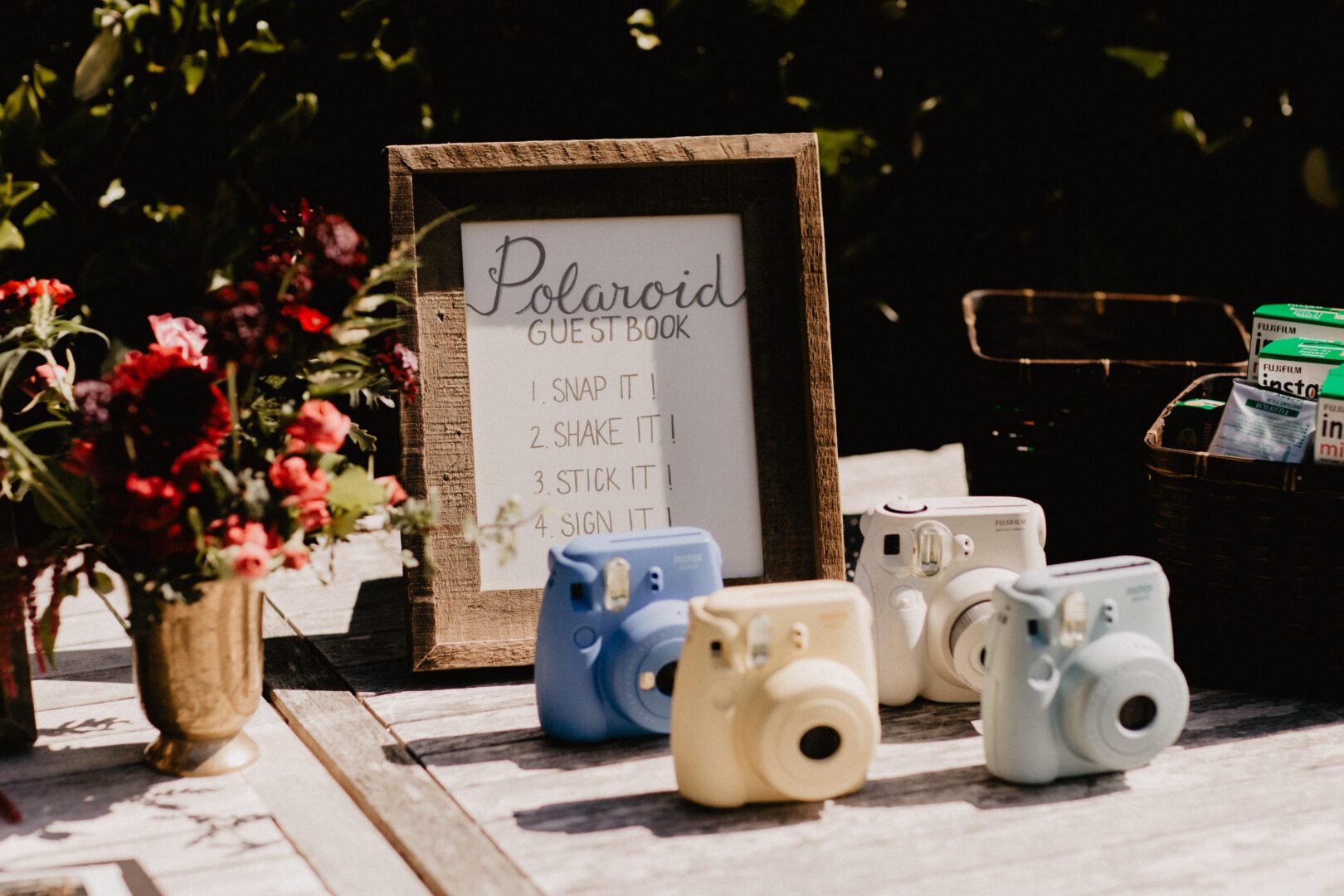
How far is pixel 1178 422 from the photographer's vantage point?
1.45 metres

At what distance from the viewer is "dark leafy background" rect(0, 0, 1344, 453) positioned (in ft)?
6.08

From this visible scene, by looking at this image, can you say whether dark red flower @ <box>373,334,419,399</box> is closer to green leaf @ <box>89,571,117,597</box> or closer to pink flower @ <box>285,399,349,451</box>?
pink flower @ <box>285,399,349,451</box>

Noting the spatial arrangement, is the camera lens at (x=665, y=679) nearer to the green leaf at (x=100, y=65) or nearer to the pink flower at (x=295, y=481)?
the pink flower at (x=295, y=481)

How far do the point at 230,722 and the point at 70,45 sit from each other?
1124mm

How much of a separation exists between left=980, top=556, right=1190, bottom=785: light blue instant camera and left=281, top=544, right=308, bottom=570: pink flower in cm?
59

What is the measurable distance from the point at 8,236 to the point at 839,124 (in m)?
1.30

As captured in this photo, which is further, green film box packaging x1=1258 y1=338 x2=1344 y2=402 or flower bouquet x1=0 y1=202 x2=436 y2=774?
green film box packaging x1=1258 y1=338 x2=1344 y2=402

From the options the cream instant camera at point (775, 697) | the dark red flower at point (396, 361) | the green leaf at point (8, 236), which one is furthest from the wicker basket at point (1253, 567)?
the green leaf at point (8, 236)

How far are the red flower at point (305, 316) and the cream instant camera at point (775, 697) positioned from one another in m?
0.39

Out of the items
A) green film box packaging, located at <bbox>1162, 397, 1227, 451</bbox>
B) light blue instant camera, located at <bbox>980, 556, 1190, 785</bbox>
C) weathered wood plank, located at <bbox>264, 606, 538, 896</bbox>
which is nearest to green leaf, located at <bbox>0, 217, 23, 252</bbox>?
weathered wood plank, located at <bbox>264, 606, 538, 896</bbox>

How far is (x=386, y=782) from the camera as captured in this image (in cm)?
117

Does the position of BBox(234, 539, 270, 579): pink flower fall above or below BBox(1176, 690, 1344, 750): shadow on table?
above

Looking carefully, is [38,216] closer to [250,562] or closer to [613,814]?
[250,562]

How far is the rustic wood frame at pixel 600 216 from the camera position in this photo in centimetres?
141
